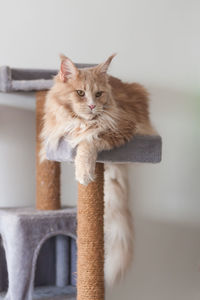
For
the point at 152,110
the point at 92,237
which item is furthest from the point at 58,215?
the point at 152,110

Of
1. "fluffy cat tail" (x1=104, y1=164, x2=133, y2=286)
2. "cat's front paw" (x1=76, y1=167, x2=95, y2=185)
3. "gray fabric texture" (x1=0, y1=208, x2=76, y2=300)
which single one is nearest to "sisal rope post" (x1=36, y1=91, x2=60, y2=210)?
"gray fabric texture" (x1=0, y1=208, x2=76, y2=300)

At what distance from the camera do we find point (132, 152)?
1592 mm

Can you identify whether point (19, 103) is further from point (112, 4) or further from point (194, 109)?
point (194, 109)

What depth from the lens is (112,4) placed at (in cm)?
238

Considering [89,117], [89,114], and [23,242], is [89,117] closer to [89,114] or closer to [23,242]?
[89,114]

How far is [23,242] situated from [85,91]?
68 centimetres

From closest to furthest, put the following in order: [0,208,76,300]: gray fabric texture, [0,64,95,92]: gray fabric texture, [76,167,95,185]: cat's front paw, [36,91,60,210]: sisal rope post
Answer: [76,167,95,185]: cat's front paw
[0,208,76,300]: gray fabric texture
[0,64,95,92]: gray fabric texture
[36,91,60,210]: sisal rope post

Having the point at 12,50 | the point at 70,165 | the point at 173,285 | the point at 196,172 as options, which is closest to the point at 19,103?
the point at 12,50

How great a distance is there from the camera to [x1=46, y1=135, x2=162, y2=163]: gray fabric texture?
1564 mm

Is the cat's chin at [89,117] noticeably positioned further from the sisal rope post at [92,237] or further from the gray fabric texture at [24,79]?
the gray fabric texture at [24,79]

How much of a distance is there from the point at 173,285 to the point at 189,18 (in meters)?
1.47

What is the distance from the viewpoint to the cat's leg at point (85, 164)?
144 centimetres

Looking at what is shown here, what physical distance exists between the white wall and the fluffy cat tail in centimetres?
41

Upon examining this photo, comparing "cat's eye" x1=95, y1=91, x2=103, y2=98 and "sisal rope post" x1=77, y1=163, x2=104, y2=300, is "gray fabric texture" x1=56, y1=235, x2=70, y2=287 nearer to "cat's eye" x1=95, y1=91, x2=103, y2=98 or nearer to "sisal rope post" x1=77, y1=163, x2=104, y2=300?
"sisal rope post" x1=77, y1=163, x2=104, y2=300
